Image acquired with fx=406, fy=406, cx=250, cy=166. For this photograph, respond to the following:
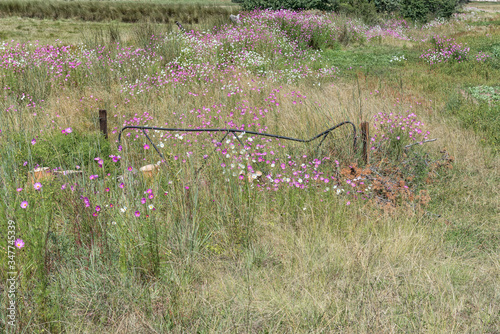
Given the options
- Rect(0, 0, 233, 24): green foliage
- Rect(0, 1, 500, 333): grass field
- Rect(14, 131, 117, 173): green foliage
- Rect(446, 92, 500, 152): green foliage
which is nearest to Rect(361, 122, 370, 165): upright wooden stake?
Rect(0, 1, 500, 333): grass field

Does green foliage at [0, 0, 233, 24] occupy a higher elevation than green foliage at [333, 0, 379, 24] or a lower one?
higher

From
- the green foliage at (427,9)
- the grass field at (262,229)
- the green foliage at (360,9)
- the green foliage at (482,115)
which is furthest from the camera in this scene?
the green foliage at (427,9)

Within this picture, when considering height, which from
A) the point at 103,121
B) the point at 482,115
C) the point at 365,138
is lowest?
the point at 482,115

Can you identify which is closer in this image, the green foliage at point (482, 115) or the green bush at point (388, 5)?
the green foliage at point (482, 115)

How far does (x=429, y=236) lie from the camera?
3.04 metres

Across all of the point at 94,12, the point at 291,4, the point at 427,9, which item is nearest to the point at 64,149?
the point at 291,4

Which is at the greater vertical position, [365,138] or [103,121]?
[103,121]

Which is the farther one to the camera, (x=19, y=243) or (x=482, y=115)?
(x=482, y=115)

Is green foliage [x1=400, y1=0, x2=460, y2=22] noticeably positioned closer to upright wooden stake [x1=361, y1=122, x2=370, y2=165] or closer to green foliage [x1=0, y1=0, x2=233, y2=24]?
green foliage [x1=0, y1=0, x2=233, y2=24]

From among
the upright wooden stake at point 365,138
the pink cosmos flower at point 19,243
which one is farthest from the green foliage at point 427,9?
the pink cosmos flower at point 19,243

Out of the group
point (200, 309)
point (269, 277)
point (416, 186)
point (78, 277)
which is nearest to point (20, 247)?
point (78, 277)

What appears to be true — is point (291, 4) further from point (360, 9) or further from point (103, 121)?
point (103, 121)

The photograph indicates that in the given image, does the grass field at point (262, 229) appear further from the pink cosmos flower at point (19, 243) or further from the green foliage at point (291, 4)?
the green foliage at point (291, 4)

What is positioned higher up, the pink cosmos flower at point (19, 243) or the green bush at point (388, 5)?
the green bush at point (388, 5)
